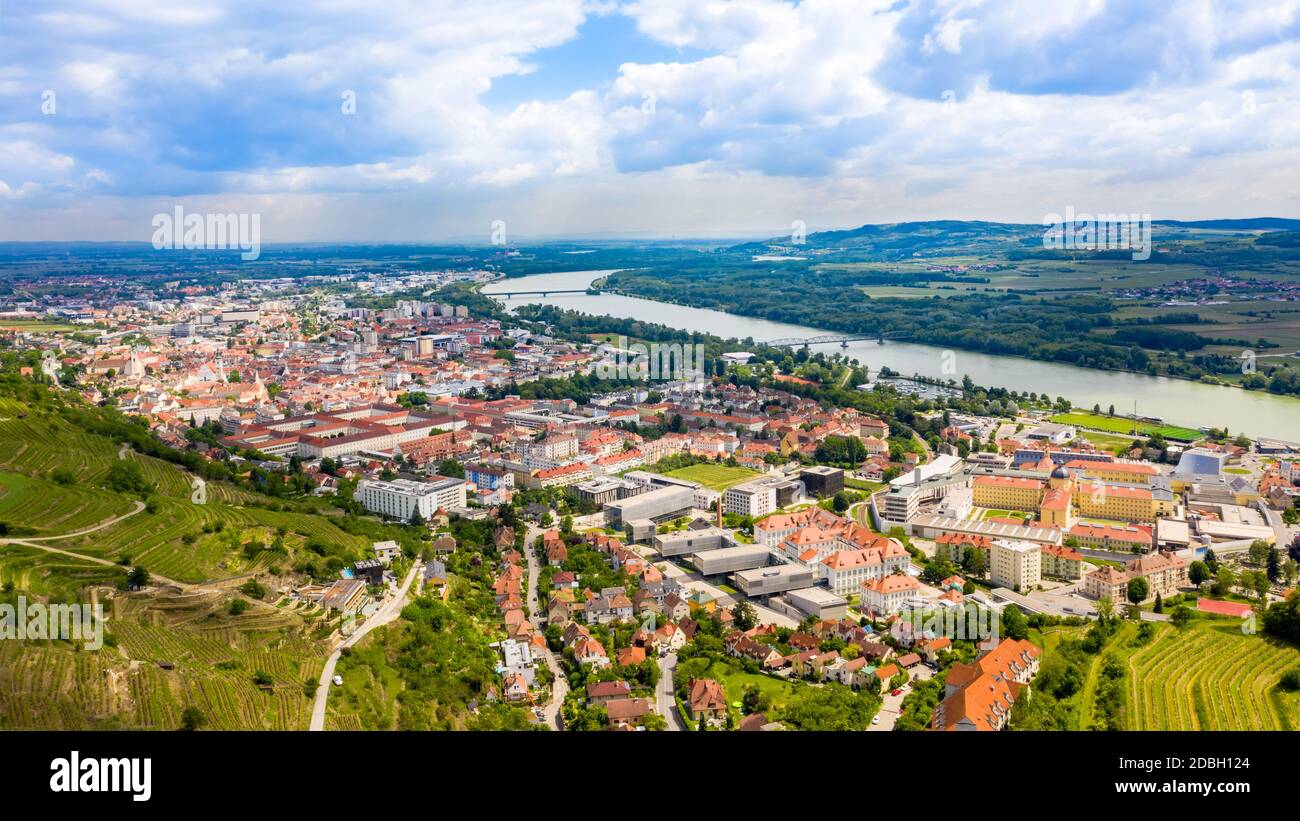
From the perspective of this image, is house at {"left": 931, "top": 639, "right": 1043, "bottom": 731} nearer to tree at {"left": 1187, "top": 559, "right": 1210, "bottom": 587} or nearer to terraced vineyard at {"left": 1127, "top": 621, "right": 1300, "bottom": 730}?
terraced vineyard at {"left": 1127, "top": 621, "right": 1300, "bottom": 730}

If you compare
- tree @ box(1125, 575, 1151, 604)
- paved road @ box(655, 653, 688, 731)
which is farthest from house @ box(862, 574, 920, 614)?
paved road @ box(655, 653, 688, 731)

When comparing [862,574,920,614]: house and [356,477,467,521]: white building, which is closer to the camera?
[862,574,920,614]: house

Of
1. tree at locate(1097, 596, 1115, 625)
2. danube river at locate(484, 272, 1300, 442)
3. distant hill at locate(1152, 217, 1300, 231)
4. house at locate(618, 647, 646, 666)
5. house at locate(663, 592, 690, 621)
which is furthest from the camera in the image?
distant hill at locate(1152, 217, 1300, 231)

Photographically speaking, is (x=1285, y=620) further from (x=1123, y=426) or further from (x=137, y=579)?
(x=1123, y=426)

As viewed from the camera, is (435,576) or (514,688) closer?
(514,688)

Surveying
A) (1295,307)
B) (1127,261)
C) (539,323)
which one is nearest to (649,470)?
(539,323)

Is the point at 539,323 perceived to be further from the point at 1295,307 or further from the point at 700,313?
the point at 1295,307

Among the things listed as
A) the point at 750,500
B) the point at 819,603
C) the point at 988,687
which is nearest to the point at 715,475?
the point at 750,500
